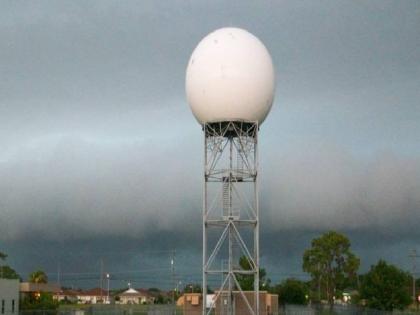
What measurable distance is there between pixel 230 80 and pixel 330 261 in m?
57.9

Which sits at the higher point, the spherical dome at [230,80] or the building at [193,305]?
the spherical dome at [230,80]

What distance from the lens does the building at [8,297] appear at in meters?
56.3

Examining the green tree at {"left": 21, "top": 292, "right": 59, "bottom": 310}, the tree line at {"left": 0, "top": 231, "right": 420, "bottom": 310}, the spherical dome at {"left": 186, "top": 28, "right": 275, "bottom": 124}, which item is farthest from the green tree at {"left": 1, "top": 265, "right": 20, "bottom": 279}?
the spherical dome at {"left": 186, "top": 28, "right": 275, "bottom": 124}

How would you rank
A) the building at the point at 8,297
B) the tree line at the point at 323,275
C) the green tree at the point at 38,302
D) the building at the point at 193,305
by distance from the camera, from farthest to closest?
the tree line at the point at 323,275 → the green tree at the point at 38,302 → the building at the point at 8,297 → the building at the point at 193,305

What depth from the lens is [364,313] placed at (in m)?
65.1

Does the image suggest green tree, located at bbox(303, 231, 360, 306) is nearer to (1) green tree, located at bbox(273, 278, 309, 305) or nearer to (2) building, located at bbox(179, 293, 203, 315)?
(1) green tree, located at bbox(273, 278, 309, 305)

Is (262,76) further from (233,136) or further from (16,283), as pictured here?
(16,283)

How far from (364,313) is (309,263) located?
29948mm

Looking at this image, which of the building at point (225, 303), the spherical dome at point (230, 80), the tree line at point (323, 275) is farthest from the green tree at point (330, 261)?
the spherical dome at point (230, 80)

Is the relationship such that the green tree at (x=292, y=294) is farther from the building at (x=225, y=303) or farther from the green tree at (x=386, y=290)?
the building at (x=225, y=303)

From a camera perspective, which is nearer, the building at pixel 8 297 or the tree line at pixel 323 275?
the building at pixel 8 297

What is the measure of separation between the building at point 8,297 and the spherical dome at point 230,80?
24.0 meters

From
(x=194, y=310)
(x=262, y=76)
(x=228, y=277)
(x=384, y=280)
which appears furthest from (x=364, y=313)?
(x=262, y=76)

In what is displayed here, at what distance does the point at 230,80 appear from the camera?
133 feet
